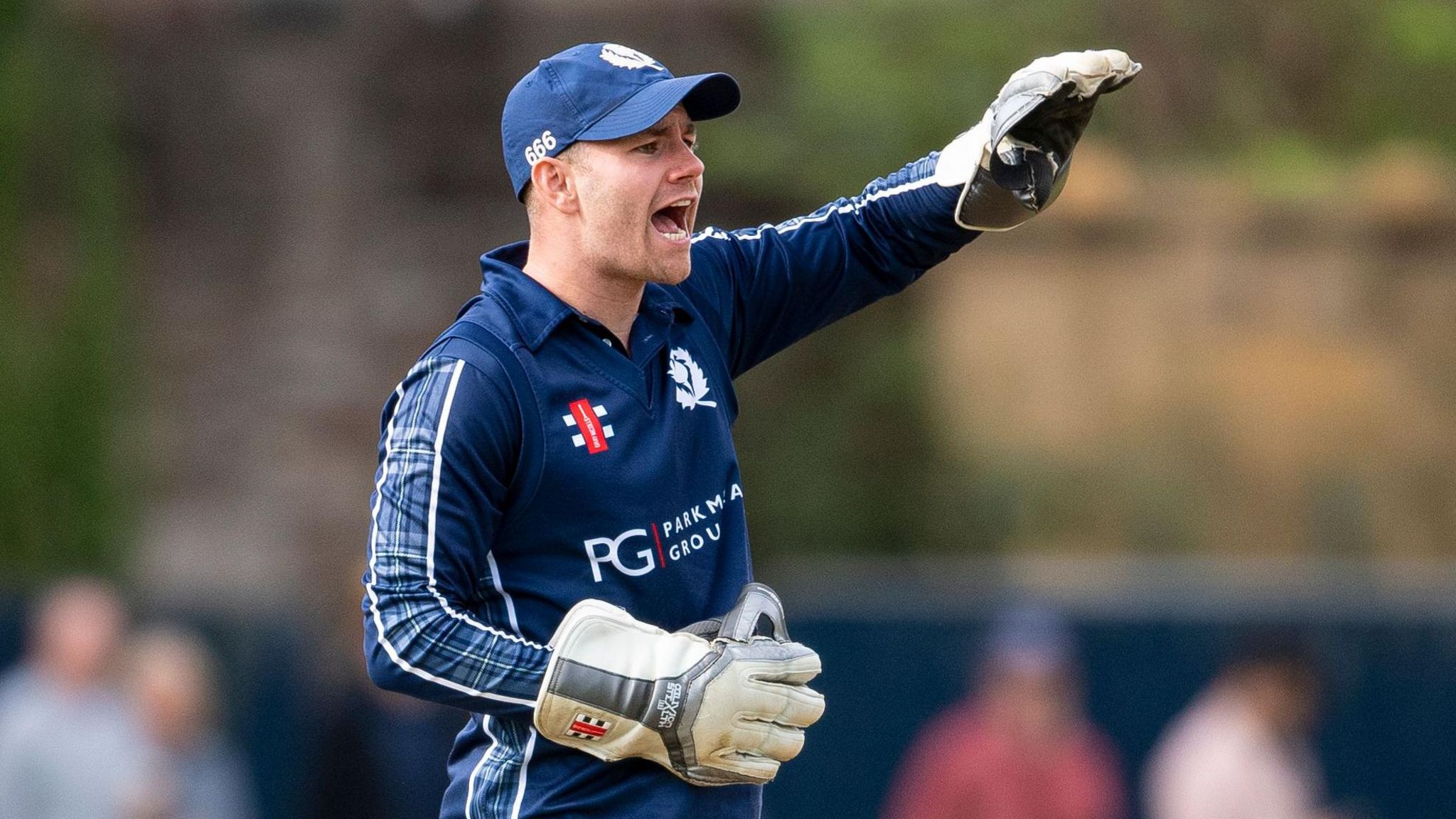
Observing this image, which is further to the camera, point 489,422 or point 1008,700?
point 1008,700

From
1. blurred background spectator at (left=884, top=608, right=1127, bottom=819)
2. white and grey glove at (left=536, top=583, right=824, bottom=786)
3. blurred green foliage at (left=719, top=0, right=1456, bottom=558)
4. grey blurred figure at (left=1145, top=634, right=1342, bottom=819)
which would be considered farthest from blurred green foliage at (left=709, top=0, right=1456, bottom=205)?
white and grey glove at (left=536, top=583, right=824, bottom=786)

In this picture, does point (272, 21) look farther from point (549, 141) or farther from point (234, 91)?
point (549, 141)

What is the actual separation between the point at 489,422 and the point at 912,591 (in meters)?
5.95

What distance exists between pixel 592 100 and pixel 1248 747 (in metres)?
5.46

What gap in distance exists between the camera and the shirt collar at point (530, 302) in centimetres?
315

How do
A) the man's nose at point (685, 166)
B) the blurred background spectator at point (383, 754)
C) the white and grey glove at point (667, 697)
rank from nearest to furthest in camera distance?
1. the white and grey glove at point (667, 697)
2. the man's nose at point (685, 166)
3. the blurred background spectator at point (383, 754)

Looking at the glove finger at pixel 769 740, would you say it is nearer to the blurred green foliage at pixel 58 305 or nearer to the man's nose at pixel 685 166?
the man's nose at pixel 685 166

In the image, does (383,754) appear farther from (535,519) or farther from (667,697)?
(667,697)

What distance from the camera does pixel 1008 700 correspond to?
8.16 meters

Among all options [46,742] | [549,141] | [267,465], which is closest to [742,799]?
[549,141]

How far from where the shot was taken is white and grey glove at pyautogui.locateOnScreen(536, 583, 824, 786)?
2938mm

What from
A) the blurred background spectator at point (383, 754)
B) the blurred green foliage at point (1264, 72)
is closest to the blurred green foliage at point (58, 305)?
the blurred background spectator at point (383, 754)

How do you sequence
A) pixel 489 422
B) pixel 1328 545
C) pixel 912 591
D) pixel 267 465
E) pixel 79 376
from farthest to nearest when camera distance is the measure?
pixel 267 465, pixel 79 376, pixel 1328 545, pixel 912 591, pixel 489 422

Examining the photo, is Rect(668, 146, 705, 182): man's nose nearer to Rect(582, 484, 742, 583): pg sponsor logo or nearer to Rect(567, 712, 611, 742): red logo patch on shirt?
Rect(582, 484, 742, 583): pg sponsor logo
